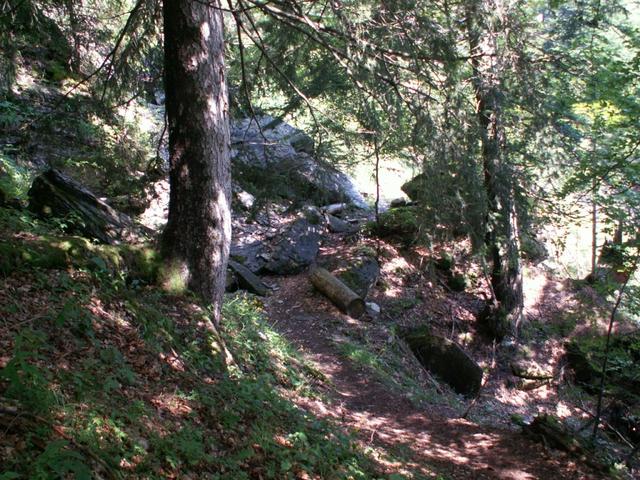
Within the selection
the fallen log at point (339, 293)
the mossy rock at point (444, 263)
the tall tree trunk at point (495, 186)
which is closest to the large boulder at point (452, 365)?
the fallen log at point (339, 293)

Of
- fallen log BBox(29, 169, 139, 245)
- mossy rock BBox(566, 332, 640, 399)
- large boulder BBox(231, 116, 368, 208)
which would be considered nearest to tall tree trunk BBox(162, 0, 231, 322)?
fallen log BBox(29, 169, 139, 245)

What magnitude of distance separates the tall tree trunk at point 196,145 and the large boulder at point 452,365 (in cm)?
665

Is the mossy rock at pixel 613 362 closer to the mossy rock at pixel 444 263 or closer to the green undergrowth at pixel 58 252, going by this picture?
the mossy rock at pixel 444 263

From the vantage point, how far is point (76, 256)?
5391mm

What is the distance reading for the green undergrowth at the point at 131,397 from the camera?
2.98m

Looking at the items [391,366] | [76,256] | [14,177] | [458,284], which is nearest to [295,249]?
[391,366]

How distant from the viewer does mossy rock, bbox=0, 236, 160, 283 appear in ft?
16.2

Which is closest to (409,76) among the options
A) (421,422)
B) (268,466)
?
(421,422)

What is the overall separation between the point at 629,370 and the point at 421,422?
3.49 meters

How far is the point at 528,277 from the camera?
16.1m

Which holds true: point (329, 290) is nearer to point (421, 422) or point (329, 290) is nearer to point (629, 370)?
point (421, 422)

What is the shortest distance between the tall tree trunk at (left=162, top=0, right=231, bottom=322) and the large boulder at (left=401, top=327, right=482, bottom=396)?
665cm

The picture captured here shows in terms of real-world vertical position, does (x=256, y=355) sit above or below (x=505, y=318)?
below

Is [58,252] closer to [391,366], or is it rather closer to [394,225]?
[391,366]
